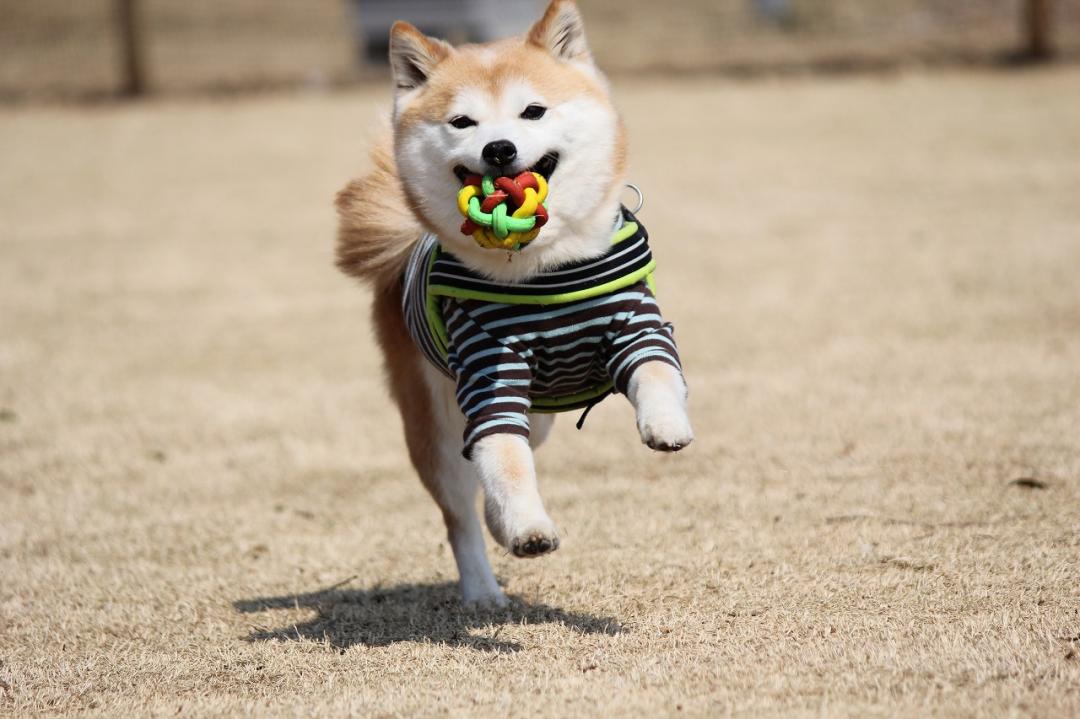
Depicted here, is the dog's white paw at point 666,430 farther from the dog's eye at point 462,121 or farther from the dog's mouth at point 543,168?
the dog's eye at point 462,121

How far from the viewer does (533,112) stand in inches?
120

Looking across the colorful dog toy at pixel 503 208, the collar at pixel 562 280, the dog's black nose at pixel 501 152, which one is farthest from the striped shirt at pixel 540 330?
the dog's black nose at pixel 501 152

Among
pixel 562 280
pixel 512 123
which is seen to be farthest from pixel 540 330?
pixel 512 123

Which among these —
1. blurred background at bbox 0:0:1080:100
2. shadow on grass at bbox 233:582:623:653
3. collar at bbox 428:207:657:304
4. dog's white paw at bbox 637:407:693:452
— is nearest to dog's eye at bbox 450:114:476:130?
collar at bbox 428:207:657:304

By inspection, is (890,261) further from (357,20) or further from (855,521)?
(357,20)

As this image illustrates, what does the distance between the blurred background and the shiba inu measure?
12969mm

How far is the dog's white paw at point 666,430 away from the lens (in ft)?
9.54

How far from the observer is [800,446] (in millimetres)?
4953

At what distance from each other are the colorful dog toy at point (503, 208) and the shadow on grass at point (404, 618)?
1.02m

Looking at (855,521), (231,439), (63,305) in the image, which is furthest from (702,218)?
(855,521)

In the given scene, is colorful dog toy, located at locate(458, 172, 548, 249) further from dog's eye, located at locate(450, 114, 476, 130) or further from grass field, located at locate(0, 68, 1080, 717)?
grass field, located at locate(0, 68, 1080, 717)

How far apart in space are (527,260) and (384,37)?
15819mm

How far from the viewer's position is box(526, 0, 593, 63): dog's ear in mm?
3180

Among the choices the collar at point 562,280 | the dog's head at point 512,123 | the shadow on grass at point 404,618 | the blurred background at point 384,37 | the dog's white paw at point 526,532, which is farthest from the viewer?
the blurred background at point 384,37
